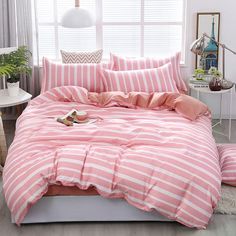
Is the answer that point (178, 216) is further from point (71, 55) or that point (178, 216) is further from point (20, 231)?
point (71, 55)

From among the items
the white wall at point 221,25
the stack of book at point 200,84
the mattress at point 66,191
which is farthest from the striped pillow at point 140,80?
the mattress at point 66,191

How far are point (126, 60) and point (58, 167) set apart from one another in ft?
7.13

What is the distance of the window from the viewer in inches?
222

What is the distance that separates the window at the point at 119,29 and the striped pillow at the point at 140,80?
2.53 ft

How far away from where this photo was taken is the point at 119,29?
5734 millimetres

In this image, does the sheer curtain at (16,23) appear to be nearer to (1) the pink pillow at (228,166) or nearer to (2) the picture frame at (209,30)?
(2) the picture frame at (209,30)

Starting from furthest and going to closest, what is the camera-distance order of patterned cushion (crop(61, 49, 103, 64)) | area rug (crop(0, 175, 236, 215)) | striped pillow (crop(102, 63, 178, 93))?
patterned cushion (crop(61, 49, 103, 64)), striped pillow (crop(102, 63, 178, 93)), area rug (crop(0, 175, 236, 215))

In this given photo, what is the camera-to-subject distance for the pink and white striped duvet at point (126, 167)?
3.26 metres

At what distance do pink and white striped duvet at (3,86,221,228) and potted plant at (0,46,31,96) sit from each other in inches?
48.7

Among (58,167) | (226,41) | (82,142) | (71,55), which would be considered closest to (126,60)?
(71,55)

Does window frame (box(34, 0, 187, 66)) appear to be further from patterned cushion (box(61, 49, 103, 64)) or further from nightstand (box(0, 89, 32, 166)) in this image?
nightstand (box(0, 89, 32, 166))

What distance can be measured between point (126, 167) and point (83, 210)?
391 mm

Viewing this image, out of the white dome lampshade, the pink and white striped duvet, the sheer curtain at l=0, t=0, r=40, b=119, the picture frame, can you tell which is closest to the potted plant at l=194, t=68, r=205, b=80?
the picture frame

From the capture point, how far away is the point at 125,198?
10.8 ft
